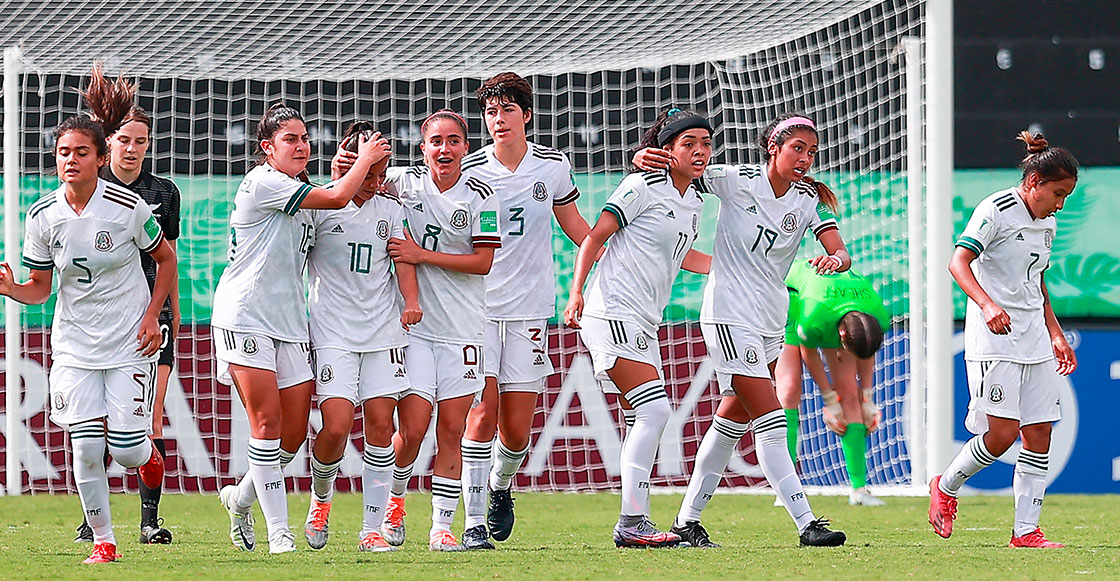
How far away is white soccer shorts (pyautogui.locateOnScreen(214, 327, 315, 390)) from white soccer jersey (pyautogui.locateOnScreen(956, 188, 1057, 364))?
2679 mm

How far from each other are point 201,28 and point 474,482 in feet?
15.6

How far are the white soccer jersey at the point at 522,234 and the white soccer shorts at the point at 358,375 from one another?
0.62 m

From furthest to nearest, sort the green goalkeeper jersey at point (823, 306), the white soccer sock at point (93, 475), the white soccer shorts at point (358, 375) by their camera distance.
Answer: the green goalkeeper jersey at point (823, 306)
the white soccer shorts at point (358, 375)
the white soccer sock at point (93, 475)

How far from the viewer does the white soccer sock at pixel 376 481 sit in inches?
253

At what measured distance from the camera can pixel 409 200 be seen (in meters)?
6.62

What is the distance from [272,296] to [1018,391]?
119 inches

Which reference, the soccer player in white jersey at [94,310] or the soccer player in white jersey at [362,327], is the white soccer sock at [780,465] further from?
the soccer player in white jersey at [94,310]

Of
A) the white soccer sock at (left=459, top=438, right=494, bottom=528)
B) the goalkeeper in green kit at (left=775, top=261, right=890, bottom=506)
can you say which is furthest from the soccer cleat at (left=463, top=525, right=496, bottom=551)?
the goalkeeper in green kit at (left=775, top=261, right=890, bottom=506)

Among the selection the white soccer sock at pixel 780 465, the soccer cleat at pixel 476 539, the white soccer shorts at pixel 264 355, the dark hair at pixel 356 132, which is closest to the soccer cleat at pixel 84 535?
the white soccer shorts at pixel 264 355

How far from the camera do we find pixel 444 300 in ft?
21.6

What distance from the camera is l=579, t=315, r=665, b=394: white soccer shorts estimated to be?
21.8 ft

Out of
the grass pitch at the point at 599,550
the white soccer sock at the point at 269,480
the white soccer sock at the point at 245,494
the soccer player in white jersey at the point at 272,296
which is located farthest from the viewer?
the white soccer sock at the point at 245,494

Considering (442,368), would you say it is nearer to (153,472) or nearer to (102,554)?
(102,554)

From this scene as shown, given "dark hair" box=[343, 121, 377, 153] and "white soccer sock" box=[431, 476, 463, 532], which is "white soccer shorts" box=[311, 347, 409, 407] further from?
"dark hair" box=[343, 121, 377, 153]
